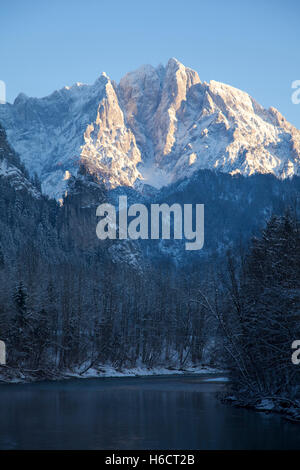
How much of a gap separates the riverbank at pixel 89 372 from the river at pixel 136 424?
18724 millimetres

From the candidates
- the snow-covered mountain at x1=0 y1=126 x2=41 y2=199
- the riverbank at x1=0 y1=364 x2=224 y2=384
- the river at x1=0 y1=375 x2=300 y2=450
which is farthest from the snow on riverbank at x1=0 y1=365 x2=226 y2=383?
the snow-covered mountain at x1=0 y1=126 x2=41 y2=199

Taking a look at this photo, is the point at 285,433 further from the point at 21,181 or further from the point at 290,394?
the point at 21,181

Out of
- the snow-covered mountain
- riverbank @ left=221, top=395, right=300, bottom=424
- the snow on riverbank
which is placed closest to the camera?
riverbank @ left=221, top=395, right=300, bottom=424

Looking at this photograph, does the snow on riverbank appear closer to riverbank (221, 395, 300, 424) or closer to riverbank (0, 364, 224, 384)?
riverbank (0, 364, 224, 384)

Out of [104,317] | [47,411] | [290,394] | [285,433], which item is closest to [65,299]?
[104,317]

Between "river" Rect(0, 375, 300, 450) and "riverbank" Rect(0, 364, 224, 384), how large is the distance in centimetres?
1872

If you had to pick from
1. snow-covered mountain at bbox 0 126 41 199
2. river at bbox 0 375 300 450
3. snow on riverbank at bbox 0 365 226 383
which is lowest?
snow on riverbank at bbox 0 365 226 383

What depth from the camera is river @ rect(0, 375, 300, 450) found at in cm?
2815

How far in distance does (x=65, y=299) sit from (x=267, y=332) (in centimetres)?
5400

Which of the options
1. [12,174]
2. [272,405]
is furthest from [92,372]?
[12,174]

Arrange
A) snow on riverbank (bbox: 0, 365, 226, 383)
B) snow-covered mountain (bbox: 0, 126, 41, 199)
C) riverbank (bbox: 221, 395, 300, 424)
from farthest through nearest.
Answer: snow-covered mountain (bbox: 0, 126, 41, 199)
snow on riverbank (bbox: 0, 365, 226, 383)
riverbank (bbox: 221, 395, 300, 424)

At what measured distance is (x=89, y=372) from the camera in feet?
274

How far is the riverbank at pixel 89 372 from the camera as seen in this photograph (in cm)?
6925
